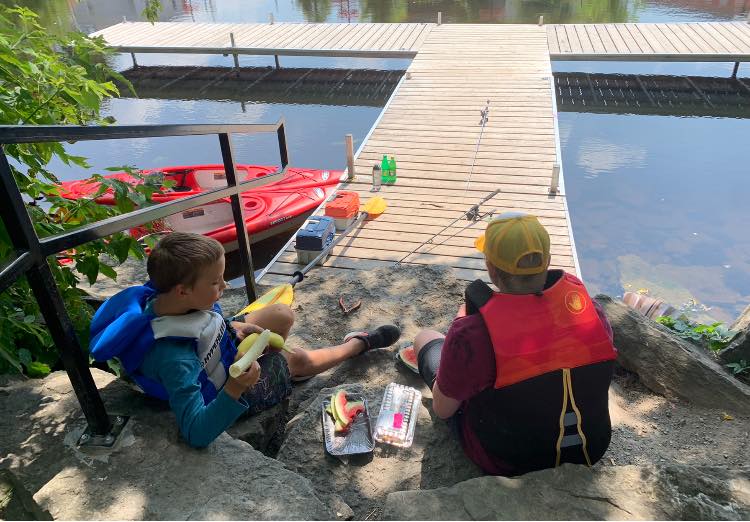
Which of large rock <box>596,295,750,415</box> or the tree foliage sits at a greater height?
the tree foliage

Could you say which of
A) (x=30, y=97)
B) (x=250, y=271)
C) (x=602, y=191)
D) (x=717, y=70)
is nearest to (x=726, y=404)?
(x=250, y=271)

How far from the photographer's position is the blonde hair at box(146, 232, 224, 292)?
1.66 metres

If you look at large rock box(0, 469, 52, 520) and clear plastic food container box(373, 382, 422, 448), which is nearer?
large rock box(0, 469, 52, 520)

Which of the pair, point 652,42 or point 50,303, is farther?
point 652,42

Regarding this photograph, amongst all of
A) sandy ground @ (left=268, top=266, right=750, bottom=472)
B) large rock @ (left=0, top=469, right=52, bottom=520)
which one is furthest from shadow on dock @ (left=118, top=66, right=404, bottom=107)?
large rock @ (left=0, top=469, right=52, bottom=520)

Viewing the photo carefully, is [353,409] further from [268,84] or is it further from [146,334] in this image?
[268,84]

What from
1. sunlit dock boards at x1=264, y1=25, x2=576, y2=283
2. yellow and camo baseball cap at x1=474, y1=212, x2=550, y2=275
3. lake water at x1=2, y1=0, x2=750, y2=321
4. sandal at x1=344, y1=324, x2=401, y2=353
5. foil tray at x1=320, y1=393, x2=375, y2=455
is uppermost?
yellow and camo baseball cap at x1=474, y1=212, x2=550, y2=275

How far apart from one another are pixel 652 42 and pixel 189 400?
41.8 feet

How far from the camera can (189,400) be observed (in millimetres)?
1597

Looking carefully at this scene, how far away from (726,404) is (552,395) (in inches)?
51.0

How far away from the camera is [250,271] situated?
3.00 m

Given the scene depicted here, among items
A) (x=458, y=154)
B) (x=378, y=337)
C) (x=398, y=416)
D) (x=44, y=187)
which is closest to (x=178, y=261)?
(x=44, y=187)

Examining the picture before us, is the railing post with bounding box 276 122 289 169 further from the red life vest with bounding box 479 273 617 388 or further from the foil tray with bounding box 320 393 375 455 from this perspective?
the red life vest with bounding box 479 273 617 388

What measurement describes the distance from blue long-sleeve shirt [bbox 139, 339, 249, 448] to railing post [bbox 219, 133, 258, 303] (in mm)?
1116
